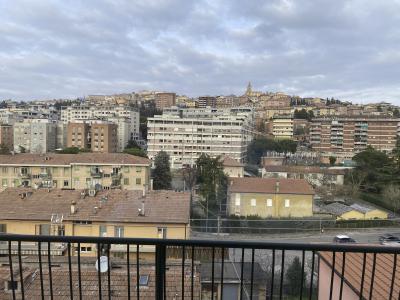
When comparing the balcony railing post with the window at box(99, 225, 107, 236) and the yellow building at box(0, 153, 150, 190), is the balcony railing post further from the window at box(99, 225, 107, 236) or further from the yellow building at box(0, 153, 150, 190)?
the yellow building at box(0, 153, 150, 190)

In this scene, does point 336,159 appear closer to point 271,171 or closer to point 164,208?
point 271,171

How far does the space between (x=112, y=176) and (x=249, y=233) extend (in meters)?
14.4

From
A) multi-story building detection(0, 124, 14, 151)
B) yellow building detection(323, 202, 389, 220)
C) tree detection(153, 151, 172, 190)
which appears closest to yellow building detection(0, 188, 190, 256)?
yellow building detection(323, 202, 389, 220)

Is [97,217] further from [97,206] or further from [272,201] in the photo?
[272,201]

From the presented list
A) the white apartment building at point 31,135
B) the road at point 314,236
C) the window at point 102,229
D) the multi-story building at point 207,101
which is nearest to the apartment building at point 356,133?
the road at point 314,236

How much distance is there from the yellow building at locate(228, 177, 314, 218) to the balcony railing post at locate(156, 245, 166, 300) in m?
26.1

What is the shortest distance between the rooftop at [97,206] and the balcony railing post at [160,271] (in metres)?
13.5

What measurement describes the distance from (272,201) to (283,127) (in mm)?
59519

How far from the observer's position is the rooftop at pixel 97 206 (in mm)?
16016

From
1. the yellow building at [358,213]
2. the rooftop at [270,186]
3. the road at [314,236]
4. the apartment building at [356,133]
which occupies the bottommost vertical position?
the road at [314,236]

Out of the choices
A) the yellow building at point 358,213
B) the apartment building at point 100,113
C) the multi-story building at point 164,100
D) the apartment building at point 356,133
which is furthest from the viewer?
the multi-story building at point 164,100

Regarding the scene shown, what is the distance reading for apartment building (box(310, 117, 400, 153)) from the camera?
226 ft

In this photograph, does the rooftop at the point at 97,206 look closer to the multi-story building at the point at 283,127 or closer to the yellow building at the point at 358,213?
the yellow building at the point at 358,213

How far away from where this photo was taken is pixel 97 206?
17.0 meters
